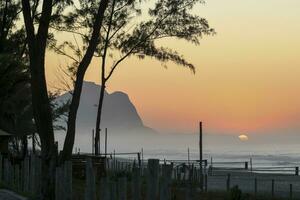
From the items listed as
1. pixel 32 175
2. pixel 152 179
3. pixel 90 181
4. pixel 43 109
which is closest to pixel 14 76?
pixel 32 175

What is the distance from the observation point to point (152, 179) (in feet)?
33.5

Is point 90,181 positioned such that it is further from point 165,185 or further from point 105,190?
point 165,185

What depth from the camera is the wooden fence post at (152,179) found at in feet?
33.4

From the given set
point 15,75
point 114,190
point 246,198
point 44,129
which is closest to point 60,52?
point 15,75

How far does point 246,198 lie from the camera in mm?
20781

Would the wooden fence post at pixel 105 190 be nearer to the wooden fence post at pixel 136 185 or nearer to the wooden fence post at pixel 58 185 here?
the wooden fence post at pixel 136 185

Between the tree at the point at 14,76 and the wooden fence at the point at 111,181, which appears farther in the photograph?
the tree at the point at 14,76

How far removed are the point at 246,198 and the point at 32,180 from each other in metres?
7.47

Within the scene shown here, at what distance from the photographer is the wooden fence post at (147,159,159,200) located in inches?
400

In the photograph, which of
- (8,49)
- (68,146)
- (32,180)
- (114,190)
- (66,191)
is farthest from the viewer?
(8,49)

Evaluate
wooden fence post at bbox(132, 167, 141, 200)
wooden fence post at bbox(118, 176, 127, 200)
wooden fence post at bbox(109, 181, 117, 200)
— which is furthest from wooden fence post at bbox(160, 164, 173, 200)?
wooden fence post at bbox(109, 181, 117, 200)

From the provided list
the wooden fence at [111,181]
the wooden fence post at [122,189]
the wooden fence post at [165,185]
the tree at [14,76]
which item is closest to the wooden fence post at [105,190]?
the wooden fence at [111,181]

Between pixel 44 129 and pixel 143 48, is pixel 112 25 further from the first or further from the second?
pixel 44 129

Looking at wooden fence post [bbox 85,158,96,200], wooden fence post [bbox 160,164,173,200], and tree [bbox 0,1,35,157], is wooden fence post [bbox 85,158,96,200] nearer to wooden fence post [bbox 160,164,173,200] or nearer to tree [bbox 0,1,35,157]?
wooden fence post [bbox 160,164,173,200]
